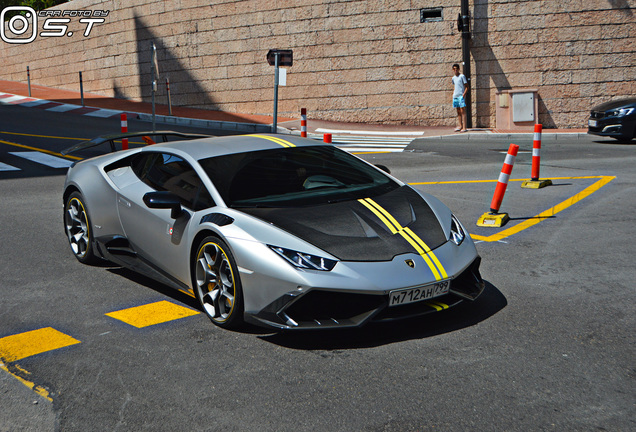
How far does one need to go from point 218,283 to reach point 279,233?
1.91 feet

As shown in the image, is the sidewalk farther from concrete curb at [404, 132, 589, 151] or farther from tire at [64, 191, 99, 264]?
tire at [64, 191, 99, 264]

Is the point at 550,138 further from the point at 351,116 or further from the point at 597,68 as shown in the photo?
the point at 351,116

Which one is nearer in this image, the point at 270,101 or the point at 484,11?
the point at 484,11

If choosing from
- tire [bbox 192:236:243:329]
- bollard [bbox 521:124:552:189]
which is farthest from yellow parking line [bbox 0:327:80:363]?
bollard [bbox 521:124:552:189]

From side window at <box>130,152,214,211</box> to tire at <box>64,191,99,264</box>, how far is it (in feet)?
2.37

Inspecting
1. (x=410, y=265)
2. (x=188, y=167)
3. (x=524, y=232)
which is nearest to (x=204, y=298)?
(x=188, y=167)

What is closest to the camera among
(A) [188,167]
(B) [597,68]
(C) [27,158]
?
(A) [188,167]

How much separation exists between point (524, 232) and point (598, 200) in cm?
226

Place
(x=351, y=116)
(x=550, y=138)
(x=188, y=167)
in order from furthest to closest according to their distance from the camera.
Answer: (x=351, y=116) < (x=550, y=138) < (x=188, y=167)

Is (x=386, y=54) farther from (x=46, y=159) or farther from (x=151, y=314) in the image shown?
(x=151, y=314)

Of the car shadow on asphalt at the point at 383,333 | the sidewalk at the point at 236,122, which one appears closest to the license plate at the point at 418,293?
the car shadow on asphalt at the point at 383,333

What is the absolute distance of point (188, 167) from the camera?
5395 mm


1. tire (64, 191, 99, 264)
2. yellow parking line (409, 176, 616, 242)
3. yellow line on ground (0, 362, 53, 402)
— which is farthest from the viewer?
yellow parking line (409, 176, 616, 242)

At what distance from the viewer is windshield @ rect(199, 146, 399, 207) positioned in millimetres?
5012
